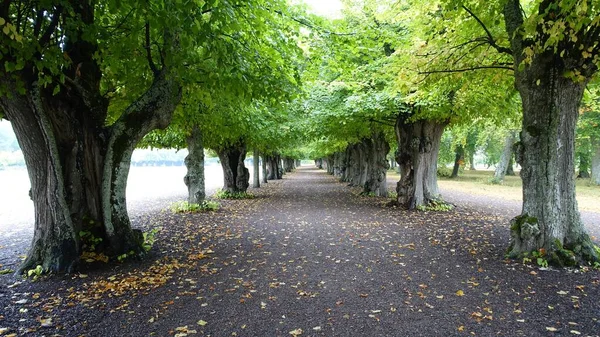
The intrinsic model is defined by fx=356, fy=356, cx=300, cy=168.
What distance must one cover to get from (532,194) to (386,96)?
260 inches

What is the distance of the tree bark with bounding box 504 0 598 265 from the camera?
6094 mm

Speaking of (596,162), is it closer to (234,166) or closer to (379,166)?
(379,166)

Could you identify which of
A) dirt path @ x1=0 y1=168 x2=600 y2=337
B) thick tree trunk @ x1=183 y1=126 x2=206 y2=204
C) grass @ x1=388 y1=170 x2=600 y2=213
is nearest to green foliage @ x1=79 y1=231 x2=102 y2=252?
dirt path @ x1=0 y1=168 x2=600 y2=337

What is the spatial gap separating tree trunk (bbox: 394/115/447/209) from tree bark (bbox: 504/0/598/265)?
23.9 ft

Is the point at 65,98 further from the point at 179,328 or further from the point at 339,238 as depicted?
the point at 339,238

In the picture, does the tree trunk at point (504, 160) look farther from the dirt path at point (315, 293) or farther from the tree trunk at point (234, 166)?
the dirt path at point (315, 293)

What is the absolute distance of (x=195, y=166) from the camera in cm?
1458

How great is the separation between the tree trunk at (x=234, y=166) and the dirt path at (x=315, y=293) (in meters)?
11.9

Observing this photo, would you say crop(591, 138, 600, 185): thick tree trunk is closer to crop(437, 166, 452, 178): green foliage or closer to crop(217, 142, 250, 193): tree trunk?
crop(437, 166, 452, 178): green foliage

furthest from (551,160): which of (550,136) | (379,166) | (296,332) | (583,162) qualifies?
(583,162)

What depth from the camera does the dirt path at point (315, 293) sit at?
3969 mm

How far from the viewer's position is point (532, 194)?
641cm

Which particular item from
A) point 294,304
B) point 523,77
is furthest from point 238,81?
point 523,77

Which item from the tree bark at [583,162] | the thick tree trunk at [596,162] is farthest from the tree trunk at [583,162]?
the thick tree trunk at [596,162]
